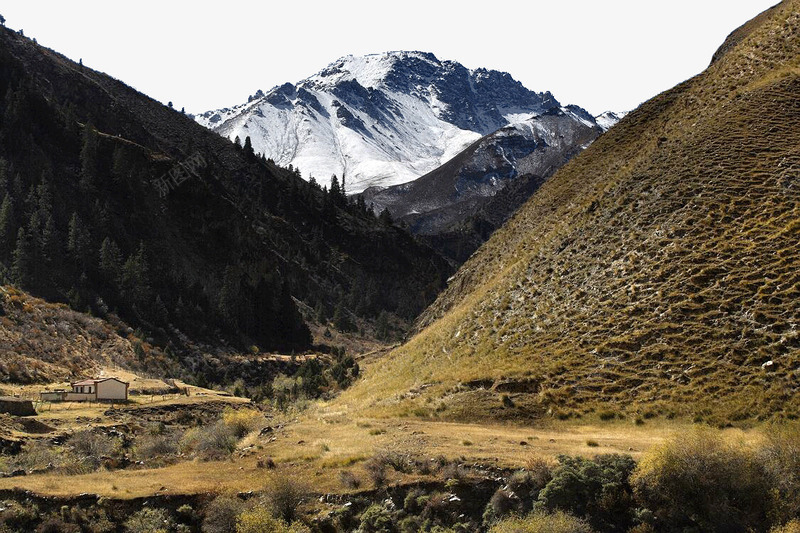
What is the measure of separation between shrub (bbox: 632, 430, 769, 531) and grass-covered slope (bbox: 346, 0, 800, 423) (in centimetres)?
710

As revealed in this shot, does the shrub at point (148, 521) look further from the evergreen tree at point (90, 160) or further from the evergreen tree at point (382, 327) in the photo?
the evergreen tree at point (382, 327)

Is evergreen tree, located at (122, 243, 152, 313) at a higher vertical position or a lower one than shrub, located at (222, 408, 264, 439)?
higher

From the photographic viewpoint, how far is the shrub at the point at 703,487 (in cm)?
1534

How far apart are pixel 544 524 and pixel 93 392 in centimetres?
3712

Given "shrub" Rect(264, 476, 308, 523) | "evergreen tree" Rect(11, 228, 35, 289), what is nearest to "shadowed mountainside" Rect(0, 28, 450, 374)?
"evergreen tree" Rect(11, 228, 35, 289)

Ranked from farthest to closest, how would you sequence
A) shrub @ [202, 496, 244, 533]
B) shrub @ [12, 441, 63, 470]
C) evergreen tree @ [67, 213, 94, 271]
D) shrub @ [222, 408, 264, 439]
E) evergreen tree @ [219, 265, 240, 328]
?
evergreen tree @ [219, 265, 240, 328] < evergreen tree @ [67, 213, 94, 271] < shrub @ [222, 408, 264, 439] < shrub @ [12, 441, 63, 470] < shrub @ [202, 496, 244, 533]

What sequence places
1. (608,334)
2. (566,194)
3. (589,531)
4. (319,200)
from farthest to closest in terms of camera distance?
(319,200) → (566,194) → (608,334) → (589,531)

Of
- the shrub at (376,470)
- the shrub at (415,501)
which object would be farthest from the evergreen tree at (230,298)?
the shrub at (415,501)

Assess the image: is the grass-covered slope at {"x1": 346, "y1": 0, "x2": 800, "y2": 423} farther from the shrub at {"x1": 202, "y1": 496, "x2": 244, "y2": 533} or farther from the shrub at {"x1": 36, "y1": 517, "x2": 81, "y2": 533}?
the shrub at {"x1": 36, "y1": 517, "x2": 81, "y2": 533}

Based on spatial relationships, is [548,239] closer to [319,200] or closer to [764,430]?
[764,430]

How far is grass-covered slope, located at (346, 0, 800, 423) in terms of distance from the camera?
25375mm

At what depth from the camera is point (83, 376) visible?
5306 cm

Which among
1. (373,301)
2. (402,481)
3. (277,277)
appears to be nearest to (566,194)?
(402,481)

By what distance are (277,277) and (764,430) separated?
90290 millimetres
